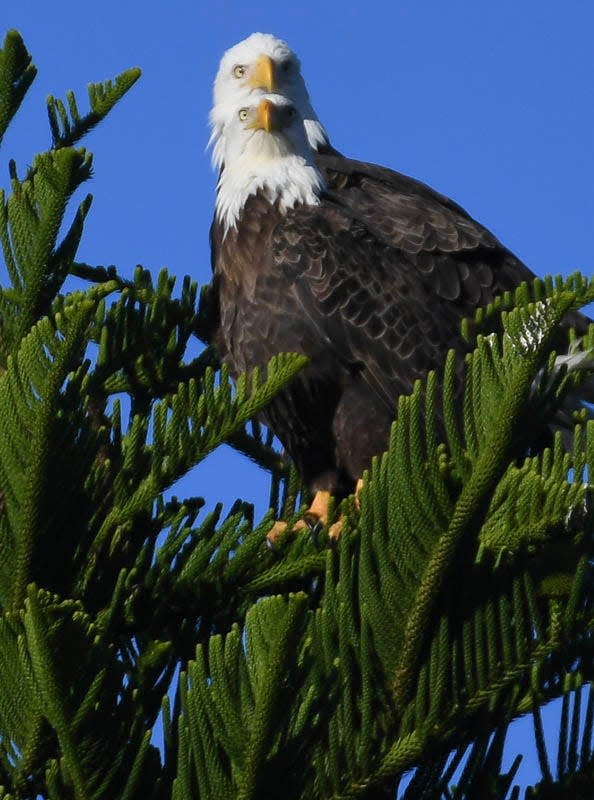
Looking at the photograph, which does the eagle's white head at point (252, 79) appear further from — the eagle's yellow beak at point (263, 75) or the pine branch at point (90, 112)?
the pine branch at point (90, 112)

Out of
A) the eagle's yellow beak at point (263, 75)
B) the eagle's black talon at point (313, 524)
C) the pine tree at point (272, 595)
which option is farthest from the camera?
the eagle's yellow beak at point (263, 75)

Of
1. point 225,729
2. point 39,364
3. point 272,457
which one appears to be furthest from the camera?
point 272,457

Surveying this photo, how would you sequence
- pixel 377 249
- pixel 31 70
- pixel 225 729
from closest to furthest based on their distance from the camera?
pixel 225 729, pixel 31 70, pixel 377 249

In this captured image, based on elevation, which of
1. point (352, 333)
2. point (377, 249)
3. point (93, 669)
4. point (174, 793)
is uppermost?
point (377, 249)

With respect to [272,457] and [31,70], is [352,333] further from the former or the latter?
[31,70]

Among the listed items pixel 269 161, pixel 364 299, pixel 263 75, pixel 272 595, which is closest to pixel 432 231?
pixel 364 299

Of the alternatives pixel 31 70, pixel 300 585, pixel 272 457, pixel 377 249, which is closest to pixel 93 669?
pixel 300 585

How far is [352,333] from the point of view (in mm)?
5867

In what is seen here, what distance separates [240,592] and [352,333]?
2.03m

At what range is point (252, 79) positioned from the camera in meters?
6.51

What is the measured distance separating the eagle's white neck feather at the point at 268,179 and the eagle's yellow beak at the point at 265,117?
57mm

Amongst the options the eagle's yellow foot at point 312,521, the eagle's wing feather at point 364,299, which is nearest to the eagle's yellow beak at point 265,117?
the eagle's wing feather at point 364,299

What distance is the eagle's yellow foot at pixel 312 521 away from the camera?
4227 mm

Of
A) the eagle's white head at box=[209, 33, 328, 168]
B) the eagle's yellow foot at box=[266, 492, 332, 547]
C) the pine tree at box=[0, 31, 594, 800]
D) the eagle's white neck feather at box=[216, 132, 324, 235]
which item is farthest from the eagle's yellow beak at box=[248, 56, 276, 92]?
the pine tree at box=[0, 31, 594, 800]
